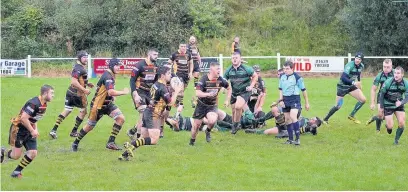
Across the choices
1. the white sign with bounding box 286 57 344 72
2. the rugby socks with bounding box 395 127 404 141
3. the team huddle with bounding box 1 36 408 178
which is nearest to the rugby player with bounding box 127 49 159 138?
the team huddle with bounding box 1 36 408 178

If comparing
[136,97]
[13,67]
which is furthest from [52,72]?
[136,97]

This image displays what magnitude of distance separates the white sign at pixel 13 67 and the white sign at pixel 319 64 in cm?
1383

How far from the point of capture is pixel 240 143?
673 inches

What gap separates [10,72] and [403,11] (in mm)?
23040

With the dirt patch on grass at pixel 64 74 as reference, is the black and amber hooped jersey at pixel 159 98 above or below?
below

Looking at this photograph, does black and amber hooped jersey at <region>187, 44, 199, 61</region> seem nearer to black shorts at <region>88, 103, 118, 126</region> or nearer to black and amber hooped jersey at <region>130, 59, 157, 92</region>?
black and amber hooped jersey at <region>130, 59, 157, 92</region>

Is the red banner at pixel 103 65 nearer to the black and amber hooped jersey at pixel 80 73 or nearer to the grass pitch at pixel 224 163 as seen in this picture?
the grass pitch at pixel 224 163

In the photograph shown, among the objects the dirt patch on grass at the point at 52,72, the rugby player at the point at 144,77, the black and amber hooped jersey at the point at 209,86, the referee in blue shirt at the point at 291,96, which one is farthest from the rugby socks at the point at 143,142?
the dirt patch on grass at the point at 52,72

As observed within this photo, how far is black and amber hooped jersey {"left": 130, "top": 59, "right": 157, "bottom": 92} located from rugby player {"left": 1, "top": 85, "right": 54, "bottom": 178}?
4022 mm

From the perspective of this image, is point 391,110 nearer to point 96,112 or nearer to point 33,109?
point 96,112

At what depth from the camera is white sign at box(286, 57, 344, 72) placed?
36062 millimetres

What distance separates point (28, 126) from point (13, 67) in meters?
24.0

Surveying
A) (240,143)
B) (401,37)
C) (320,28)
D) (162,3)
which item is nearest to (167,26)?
(162,3)

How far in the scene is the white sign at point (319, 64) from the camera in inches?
1420
